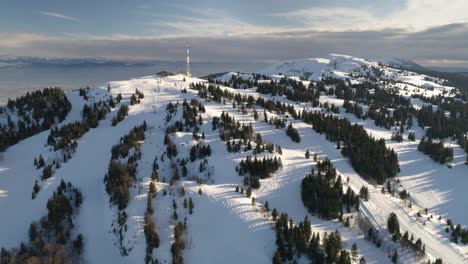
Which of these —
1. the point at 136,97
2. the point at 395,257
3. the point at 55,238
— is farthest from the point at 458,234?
the point at 136,97

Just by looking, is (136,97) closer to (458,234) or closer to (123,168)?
(123,168)

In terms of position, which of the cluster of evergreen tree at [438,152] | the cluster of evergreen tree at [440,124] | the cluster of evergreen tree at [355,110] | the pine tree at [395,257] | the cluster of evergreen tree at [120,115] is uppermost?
the cluster of evergreen tree at [120,115]

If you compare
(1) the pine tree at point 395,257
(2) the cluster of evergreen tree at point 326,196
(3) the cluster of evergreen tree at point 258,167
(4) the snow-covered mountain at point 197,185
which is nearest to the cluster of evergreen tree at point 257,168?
(3) the cluster of evergreen tree at point 258,167

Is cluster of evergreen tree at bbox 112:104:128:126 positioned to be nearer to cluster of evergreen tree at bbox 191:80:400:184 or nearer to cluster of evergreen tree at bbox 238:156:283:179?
cluster of evergreen tree at bbox 191:80:400:184

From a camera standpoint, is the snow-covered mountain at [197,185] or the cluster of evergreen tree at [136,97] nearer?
the snow-covered mountain at [197,185]

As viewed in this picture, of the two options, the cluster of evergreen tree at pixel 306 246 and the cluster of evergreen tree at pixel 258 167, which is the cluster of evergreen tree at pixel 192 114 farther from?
the cluster of evergreen tree at pixel 306 246

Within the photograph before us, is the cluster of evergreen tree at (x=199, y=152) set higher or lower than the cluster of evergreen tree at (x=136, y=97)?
lower
